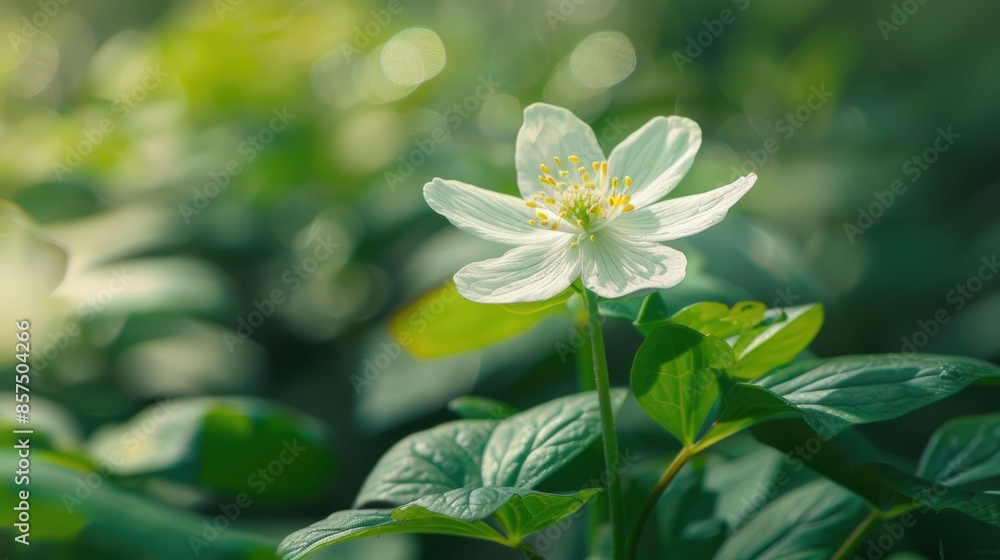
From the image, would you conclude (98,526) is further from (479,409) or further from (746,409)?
(746,409)

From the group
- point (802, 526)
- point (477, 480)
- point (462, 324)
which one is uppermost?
point (462, 324)

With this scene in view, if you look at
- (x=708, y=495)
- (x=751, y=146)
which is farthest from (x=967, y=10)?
(x=708, y=495)

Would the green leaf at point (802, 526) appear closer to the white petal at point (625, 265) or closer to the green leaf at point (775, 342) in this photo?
the green leaf at point (775, 342)

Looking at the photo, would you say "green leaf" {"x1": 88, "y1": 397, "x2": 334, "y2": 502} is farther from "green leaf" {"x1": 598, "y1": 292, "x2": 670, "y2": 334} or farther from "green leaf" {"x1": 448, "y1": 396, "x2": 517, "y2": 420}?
"green leaf" {"x1": 598, "y1": 292, "x2": 670, "y2": 334}

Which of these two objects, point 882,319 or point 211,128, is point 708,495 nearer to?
point 882,319

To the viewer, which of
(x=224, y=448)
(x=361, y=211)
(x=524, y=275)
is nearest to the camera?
(x=524, y=275)

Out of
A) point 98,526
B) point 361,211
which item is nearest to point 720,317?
point 98,526
